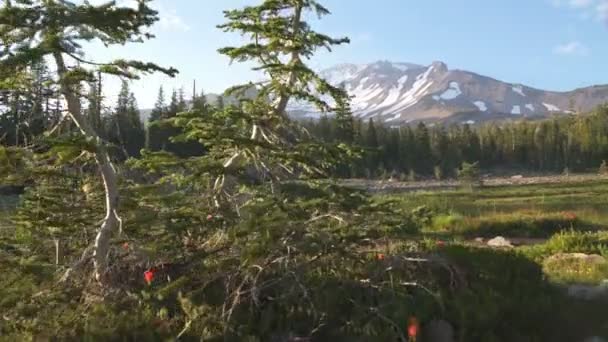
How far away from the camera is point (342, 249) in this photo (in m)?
5.81

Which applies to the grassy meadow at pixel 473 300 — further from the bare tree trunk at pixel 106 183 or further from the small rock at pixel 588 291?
the bare tree trunk at pixel 106 183

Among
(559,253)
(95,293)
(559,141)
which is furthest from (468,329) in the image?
(559,141)

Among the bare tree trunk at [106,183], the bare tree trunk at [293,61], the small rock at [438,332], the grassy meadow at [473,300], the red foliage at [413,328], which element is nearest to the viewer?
the red foliage at [413,328]

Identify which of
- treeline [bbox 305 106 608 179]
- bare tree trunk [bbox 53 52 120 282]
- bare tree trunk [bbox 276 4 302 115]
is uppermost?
bare tree trunk [bbox 276 4 302 115]

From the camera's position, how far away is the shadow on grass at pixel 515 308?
547 centimetres

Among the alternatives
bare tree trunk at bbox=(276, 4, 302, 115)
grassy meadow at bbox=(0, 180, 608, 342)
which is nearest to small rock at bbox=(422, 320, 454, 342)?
grassy meadow at bbox=(0, 180, 608, 342)

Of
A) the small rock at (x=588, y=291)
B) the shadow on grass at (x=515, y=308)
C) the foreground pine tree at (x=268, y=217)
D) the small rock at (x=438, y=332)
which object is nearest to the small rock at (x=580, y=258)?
the small rock at (x=588, y=291)

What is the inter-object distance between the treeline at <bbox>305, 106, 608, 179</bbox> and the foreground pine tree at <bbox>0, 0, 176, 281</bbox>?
6521cm

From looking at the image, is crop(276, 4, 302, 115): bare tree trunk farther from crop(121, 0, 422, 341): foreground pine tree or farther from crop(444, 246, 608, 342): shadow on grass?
crop(444, 246, 608, 342): shadow on grass

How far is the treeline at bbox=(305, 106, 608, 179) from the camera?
7444cm

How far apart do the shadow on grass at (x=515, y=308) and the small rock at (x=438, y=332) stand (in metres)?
0.09

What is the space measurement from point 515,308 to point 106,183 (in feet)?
12.7

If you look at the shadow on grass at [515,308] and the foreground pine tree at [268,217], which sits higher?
the foreground pine tree at [268,217]

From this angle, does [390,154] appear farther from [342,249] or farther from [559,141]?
[342,249]
